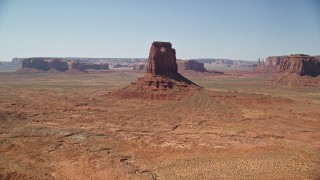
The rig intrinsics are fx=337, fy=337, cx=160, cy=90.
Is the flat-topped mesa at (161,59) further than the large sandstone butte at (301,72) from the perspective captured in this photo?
No

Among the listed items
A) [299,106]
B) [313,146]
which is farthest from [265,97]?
[313,146]

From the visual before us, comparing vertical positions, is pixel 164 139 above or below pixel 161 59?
below

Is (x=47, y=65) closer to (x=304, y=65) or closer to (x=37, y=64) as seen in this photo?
(x=37, y=64)

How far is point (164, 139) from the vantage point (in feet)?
136

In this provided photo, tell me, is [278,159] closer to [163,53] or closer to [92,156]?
[92,156]

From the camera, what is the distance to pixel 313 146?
1469 inches

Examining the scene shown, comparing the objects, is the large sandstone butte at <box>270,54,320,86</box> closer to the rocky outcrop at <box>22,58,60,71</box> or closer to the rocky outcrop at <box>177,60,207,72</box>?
the rocky outcrop at <box>177,60,207,72</box>

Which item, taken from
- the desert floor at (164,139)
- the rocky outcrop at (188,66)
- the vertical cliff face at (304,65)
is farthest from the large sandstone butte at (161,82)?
the rocky outcrop at (188,66)

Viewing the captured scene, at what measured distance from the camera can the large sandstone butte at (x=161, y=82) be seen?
73.0 metres

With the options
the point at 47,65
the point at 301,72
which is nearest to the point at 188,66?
the point at 47,65

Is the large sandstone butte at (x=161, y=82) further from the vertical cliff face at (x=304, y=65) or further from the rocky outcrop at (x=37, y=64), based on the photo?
the rocky outcrop at (x=37, y=64)

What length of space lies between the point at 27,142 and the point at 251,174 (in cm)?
2547

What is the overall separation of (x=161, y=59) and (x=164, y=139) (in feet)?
130

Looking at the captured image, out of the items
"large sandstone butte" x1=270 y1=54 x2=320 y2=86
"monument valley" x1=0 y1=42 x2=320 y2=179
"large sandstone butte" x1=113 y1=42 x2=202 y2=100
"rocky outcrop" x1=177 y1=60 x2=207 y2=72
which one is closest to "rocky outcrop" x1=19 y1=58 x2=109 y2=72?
"rocky outcrop" x1=177 y1=60 x2=207 y2=72
